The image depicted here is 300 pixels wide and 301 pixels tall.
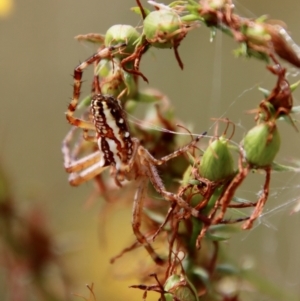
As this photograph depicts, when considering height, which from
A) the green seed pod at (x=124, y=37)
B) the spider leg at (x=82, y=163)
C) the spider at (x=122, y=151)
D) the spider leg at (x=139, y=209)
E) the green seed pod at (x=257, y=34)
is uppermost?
the green seed pod at (x=124, y=37)

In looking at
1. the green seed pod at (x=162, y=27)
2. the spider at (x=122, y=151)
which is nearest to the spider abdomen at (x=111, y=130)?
the spider at (x=122, y=151)

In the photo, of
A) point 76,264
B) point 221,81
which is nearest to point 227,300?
point 76,264

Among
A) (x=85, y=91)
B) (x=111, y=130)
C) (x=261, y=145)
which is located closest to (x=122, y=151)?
(x=111, y=130)

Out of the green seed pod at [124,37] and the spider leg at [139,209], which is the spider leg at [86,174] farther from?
the green seed pod at [124,37]

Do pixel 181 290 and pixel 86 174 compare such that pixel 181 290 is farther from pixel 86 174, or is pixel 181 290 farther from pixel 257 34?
pixel 86 174

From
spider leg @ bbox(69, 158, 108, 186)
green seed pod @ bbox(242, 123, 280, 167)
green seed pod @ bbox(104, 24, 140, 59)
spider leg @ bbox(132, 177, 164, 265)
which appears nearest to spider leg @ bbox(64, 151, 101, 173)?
spider leg @ bbox(69, 158, 108, 186)

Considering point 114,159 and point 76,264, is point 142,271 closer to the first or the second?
point 114,159
